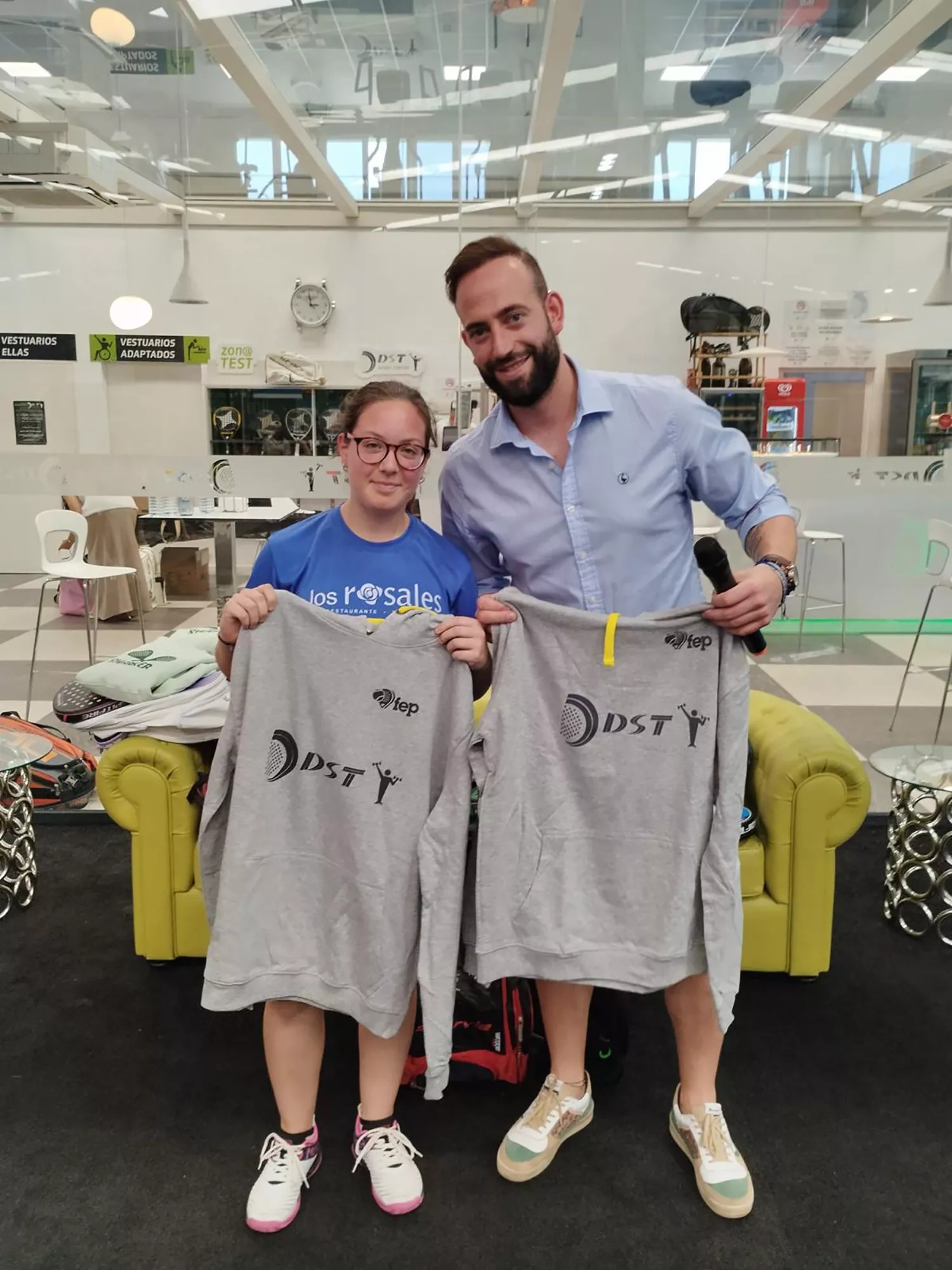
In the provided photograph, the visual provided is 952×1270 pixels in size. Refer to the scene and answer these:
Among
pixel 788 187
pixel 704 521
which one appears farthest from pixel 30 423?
pixel 788 187

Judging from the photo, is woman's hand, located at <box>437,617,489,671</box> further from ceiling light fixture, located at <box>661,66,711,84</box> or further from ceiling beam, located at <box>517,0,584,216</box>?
ceiling light fixture, located at <box>661,66,711,84</box>

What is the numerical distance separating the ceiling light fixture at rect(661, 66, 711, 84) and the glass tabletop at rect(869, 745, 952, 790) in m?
3.72

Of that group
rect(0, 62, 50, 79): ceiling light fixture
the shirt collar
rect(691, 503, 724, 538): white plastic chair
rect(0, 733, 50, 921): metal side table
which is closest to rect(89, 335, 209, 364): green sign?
rect(0, 62, 50, 79): ceiling light fixture

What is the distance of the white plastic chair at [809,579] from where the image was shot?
4816 mm

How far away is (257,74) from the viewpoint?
4074mm

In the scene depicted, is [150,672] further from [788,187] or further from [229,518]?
[788,187]

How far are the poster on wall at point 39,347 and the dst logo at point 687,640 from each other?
359 cm

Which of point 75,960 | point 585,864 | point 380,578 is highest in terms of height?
point 380,578

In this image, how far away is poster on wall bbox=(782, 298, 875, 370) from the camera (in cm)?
512

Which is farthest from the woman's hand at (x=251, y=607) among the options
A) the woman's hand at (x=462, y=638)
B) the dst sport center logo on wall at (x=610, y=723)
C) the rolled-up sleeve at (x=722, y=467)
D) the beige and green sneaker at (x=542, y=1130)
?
the beige and green sneaker at (x=542, y=1130)

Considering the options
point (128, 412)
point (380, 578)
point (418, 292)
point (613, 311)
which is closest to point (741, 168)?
point (613, 311)

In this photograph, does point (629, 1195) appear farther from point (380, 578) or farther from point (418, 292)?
point (418, 292)

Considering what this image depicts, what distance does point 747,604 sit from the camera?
1446 mm

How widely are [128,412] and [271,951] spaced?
10.5 feet
